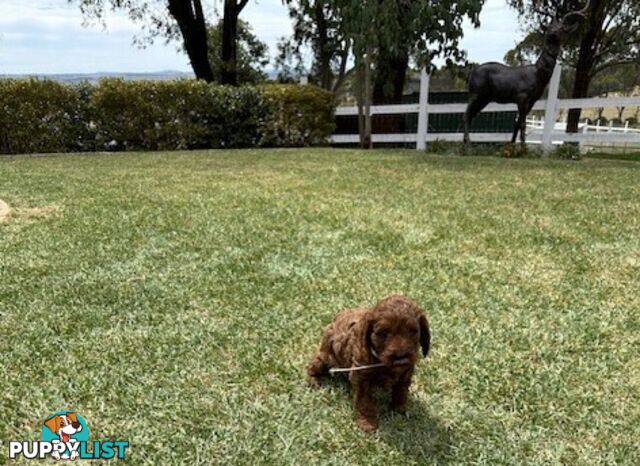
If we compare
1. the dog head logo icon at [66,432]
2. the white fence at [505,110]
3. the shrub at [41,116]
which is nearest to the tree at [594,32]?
the white fence at [505,110]

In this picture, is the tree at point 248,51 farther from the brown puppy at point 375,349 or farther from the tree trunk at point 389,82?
the brown puppy at point 375,349

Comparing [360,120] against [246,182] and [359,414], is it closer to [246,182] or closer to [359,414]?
[246,182]

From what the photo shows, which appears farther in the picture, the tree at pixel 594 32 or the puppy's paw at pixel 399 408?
the tree at pixel 594 32

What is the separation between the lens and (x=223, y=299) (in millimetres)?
3068

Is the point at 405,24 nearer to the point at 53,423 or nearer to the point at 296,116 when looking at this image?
the point at 296,116

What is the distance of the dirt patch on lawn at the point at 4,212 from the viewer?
4.78 meters

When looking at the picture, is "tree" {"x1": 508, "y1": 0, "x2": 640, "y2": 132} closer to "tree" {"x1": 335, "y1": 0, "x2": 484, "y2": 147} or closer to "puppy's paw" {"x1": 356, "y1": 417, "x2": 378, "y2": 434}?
"tree" {"x1": 335, "y1": 0, "x2": 484, "y2": 147}

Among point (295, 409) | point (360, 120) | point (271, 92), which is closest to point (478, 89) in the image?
point (360, 120)

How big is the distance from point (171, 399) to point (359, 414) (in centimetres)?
80

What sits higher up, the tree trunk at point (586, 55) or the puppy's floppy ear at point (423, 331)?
the tree trunk at point (586, 55)

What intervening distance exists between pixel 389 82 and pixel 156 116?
6.61 meters

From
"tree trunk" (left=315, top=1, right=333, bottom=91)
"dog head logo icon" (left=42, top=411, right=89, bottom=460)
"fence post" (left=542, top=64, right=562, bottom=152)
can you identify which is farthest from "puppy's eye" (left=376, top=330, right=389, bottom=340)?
"tree trunk" (left=315, top=1, right=333, bottom=91)

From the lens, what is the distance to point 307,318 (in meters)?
2.82

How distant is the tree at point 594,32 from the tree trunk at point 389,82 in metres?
4.05
